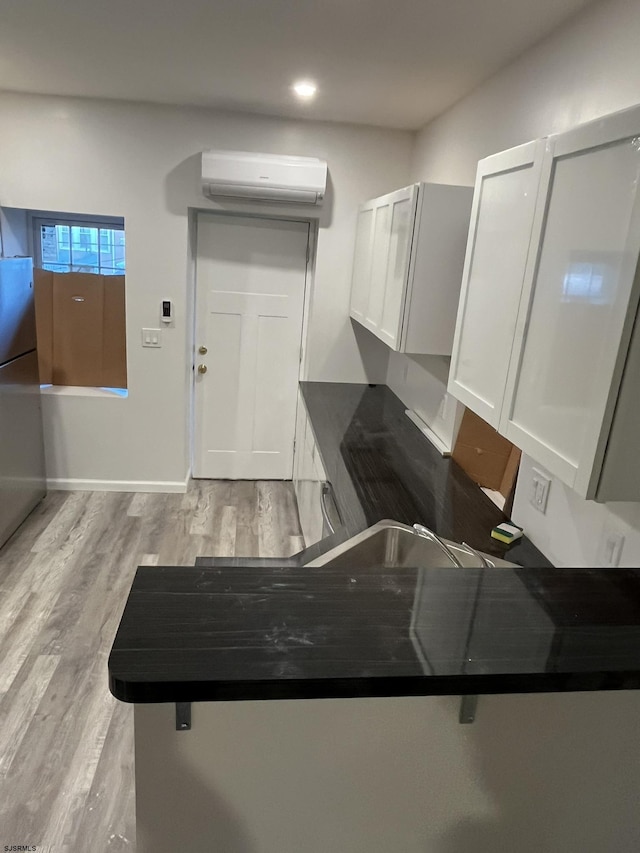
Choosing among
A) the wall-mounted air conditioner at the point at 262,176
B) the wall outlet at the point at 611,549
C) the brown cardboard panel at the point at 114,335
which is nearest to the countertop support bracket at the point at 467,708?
the wall outlet at the point at 611,549

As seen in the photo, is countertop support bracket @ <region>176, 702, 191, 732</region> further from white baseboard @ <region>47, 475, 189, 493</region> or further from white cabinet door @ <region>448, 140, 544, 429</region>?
white baseboard @ <region>47, 475, 189, 493</region>

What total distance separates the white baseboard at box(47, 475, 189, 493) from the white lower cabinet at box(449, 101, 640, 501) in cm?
309

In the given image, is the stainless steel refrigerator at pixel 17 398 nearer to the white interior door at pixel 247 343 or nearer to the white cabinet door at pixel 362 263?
the white interior door at pixel 247 343

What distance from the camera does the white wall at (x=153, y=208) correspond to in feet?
12.0

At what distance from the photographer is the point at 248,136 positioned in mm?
3721

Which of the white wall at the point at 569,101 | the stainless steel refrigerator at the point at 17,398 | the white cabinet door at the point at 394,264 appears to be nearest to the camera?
the white wall at the point at 569,101

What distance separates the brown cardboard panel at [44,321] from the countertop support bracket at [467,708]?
3856 millimetres

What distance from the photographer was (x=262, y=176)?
3.56 metres

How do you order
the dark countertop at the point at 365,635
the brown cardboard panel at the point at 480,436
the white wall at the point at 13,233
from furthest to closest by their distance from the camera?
the white wall at the point at 13,233 < the brown cardboard panel at the point at 480,436 < the dark countertop at the point at 365,635

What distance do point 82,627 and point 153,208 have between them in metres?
2.52

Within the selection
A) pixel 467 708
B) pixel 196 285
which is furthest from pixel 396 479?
pixel 196 285

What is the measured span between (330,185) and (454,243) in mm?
1658

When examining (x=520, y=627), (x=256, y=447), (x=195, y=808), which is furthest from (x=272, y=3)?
(x=256, y=447)

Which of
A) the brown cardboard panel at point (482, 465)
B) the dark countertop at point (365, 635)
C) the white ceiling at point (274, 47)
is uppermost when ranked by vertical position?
the white ceiling at point (274, 47)
